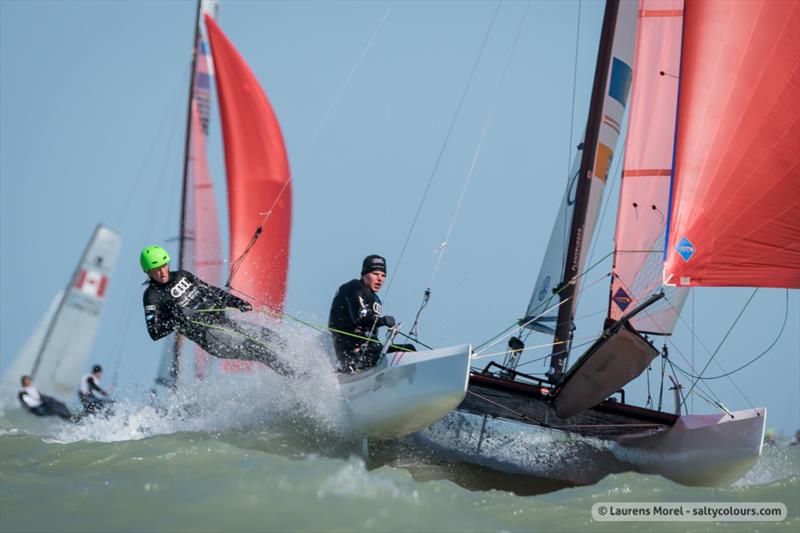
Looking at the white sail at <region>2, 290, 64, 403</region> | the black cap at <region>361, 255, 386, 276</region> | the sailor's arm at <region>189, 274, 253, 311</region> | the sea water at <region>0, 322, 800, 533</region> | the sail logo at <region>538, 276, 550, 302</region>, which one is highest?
the black cap at <region>361, 255, 386, 276</region>

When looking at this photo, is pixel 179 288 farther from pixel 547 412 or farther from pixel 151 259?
pixel 547 412

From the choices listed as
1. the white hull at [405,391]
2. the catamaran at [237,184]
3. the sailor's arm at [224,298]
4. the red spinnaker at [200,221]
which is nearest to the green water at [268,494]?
the white hull at [405,391]

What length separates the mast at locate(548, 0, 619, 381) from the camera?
8.09m

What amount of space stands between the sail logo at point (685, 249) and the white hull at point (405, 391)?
1470 mm

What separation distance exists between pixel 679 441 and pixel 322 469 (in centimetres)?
288

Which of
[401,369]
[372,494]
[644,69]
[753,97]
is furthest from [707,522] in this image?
[644,69]

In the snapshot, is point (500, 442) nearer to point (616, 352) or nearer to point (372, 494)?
point (616, 352)

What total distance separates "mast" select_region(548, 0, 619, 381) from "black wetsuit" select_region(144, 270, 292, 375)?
2.24 m

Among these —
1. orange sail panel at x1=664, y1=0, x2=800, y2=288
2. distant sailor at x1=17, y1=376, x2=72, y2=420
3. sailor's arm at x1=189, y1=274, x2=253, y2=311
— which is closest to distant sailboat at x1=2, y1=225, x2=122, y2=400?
distant sailor at x1=17, y1=376, x2=72, y2=420

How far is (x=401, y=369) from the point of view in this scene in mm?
6090

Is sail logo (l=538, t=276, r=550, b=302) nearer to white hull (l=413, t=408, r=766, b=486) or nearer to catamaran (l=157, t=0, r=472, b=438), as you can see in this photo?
white hull (l=413, t=408, r=766, b=486)

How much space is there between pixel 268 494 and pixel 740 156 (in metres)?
3.45

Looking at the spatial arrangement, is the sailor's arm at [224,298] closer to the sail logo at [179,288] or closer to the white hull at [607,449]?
the sail logo at [179,288]

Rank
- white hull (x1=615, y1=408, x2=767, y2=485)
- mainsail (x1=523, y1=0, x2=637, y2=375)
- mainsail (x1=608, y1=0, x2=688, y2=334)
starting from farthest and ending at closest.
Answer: mainsail (x1=523, y1=0, x2=637, y2=375)
mainsail (x1=608, y1=0, x2=688, y2=334)
white hull (x1=615, y1=408, x2=767, y2=485)
